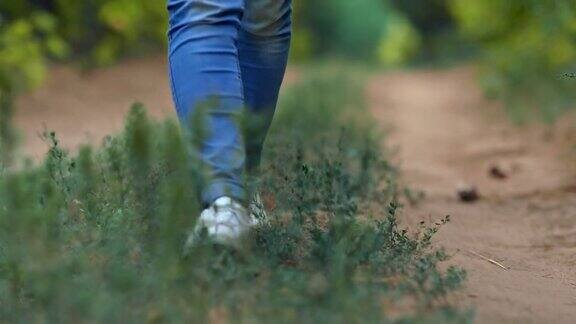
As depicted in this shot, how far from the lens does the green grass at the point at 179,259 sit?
2.00 metres

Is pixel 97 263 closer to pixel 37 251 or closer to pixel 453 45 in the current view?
pixel 37 251

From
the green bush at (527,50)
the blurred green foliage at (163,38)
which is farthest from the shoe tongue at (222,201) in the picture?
the green bush at (527,50)

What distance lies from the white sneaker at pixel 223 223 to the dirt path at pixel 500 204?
19.2 inches

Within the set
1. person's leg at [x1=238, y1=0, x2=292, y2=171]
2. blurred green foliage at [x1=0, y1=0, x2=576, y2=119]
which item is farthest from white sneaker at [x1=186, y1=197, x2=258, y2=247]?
blurred green foliage at [x1=0, y1=0, x2=576, y2=119]

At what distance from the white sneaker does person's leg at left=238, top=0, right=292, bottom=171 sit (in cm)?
39

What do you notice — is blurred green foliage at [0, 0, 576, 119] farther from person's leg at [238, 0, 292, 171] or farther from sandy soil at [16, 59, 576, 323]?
person's leg at [238, 0, 292, 171]

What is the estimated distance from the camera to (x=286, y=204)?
9.75 ft

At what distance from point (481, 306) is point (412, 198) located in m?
2.04

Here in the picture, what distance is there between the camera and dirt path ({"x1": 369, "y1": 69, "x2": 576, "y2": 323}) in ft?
8.56

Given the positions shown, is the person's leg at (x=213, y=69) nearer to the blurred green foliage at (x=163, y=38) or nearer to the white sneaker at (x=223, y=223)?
the white sneaker at (x=223, y=223)

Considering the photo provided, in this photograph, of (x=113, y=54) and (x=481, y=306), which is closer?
(x=481, y=306)

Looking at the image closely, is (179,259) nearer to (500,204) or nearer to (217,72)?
(217,72)

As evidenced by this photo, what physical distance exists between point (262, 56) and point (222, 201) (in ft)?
2.17

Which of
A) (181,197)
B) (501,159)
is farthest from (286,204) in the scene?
(501,159)
